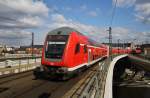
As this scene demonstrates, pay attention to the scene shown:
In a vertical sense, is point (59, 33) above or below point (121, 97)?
above

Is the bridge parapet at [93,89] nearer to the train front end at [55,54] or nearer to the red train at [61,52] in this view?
the red train at [61,52]

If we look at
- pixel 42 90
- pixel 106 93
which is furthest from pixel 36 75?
pixel 106 93

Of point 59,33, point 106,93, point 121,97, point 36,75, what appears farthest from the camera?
point 121,97

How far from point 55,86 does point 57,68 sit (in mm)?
1681

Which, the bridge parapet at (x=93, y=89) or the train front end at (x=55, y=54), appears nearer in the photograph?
the bridge parapet at (x=93, y=89)

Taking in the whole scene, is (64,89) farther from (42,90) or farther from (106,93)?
(106,93)

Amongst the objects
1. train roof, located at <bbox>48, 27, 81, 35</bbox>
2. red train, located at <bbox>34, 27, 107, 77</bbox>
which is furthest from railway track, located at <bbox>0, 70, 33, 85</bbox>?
train roof, located at <bbox>48, 27, 81, 35</bbox>

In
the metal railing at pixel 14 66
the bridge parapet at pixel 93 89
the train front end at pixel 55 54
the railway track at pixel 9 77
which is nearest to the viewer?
the bridge parapet at pixel 93 89

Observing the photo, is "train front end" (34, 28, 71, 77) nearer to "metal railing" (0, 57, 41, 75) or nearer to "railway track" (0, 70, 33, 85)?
"railway track" (0, 70, 33, 85)

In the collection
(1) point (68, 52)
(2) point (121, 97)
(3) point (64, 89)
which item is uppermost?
(1) point (68, 52)

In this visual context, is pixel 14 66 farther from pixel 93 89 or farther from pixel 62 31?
pixel 93 89

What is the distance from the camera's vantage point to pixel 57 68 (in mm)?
17484

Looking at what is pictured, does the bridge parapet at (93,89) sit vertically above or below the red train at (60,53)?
below

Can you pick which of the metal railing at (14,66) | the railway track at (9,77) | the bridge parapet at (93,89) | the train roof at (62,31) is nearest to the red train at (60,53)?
the train roof at (62,31)
